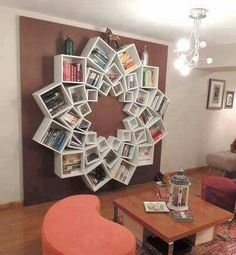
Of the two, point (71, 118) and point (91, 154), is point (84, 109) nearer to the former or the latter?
point (71, 118)

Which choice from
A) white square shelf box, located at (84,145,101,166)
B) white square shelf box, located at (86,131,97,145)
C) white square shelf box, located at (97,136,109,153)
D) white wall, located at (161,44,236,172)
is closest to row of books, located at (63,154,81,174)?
white square shelf box, located at (84,145,101,166)

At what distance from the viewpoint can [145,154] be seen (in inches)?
155

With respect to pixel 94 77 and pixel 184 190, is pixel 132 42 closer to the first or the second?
pixel 94 77

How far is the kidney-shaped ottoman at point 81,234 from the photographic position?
1.64 m

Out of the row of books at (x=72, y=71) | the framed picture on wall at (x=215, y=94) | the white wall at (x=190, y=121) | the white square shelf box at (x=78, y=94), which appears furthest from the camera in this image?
the framed picture on wall at (x=215, y=94)

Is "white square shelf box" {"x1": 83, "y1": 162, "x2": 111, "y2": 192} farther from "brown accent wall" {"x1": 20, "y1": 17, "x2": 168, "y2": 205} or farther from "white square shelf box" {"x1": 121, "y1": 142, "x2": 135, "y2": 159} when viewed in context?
"white square shelf box" {"x1": 121, "y1": 142, "x2": 135, "y2": 159}

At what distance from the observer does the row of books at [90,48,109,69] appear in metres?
3.18

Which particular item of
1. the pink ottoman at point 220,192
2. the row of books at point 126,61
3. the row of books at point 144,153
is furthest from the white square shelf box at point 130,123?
the pink ottoman at point 220,192

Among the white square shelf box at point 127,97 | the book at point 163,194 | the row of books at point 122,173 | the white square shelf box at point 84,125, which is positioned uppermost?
the white square shelf box at point 127,97

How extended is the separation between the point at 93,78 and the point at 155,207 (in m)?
1.74

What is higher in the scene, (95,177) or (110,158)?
(110,158)

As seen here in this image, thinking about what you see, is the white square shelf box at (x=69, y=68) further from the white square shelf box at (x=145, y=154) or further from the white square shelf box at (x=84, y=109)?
the white square shelf box at (x=145, y=154)

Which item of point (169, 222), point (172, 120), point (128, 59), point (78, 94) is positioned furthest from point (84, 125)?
point (172, 120)

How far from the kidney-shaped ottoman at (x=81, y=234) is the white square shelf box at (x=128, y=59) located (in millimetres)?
1979
